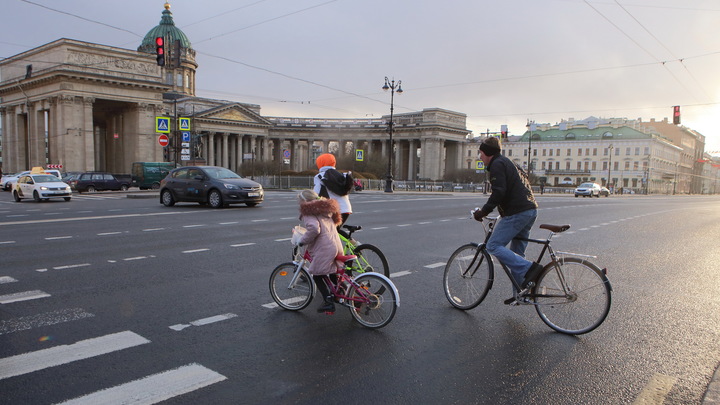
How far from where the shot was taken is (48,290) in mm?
6207

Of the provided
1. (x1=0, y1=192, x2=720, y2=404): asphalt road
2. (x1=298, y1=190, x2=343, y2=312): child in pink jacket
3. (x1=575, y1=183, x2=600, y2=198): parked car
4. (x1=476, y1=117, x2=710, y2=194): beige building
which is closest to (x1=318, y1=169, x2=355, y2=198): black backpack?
(x1=298, y1=190, x2=343, y2=312): child in pink jacket

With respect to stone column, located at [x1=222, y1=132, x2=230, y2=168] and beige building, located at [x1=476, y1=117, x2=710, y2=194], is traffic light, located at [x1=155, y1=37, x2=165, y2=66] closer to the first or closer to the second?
stone column, located at [x1=222, y1=132, x2=230, y2=168]

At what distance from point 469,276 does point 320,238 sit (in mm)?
1868

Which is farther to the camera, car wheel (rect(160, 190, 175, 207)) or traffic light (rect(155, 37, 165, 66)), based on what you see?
car wheel (rect(160, 190, 175, 207))

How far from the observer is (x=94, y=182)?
38781 millimetres

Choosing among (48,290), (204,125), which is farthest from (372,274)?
(204,125)

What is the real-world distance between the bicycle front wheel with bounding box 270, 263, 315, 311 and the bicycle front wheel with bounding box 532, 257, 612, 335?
2.46m

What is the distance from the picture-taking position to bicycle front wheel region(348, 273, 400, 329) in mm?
4832

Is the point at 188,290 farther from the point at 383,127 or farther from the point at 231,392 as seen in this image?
the point at 383,127

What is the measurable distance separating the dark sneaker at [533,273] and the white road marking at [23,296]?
566 centimetres

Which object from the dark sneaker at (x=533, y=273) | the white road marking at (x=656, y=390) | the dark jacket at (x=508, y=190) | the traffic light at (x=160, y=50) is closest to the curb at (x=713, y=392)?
the white road marking at (x=656, y=390)

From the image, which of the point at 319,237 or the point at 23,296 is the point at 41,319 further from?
the point at 319,237

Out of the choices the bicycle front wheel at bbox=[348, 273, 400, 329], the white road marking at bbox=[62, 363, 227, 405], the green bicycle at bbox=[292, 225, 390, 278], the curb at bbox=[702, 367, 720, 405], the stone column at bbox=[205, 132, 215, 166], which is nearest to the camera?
the white road marking at bbox=[62, 363, 227, 405]

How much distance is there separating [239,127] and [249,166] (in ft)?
78.4
